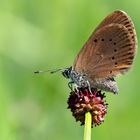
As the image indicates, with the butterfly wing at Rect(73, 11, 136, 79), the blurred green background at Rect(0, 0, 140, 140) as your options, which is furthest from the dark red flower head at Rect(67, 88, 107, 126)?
the blurred green background at Rect(0, 0, 140, 140)

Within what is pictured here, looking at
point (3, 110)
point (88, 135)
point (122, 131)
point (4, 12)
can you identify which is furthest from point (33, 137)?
point (88, 135)

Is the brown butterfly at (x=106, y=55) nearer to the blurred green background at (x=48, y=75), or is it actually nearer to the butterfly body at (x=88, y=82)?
the butterfly body at (x=88, y=82)

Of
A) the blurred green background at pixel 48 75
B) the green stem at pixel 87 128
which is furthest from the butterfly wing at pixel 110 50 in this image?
the blurred green background at pixel 48 75

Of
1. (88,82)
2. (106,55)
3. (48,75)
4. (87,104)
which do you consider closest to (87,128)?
(87,104)

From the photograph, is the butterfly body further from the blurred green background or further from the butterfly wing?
the blurred green background

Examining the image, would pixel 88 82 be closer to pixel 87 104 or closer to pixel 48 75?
pixel 87 104

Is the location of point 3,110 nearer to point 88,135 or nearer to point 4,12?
point 4,12
